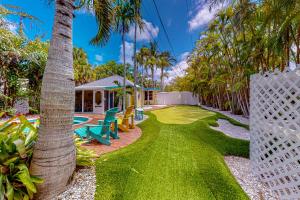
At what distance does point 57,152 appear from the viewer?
231 centimetres

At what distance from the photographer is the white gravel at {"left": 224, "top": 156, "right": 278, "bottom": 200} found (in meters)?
2.79

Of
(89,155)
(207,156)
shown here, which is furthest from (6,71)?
(207,156)

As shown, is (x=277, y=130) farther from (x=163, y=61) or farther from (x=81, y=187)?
(x=163, y=61)

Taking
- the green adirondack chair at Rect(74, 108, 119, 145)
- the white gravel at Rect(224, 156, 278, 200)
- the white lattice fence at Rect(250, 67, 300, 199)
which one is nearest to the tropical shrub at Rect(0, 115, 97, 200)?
the green adirondack chair at Rect(74, 108, 119, 145)

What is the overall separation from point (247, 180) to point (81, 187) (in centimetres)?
339

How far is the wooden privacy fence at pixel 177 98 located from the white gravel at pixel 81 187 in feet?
79.6

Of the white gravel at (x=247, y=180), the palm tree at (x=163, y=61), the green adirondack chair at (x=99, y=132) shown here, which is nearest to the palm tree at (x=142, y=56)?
the palm tree at (x=163, y=61)

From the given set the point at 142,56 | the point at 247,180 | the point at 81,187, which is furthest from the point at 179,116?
the point at 142,56

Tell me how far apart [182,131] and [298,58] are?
5.07 metres

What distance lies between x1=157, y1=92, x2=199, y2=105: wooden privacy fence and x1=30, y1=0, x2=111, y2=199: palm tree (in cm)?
2469

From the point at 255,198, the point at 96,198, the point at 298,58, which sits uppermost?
the point at 298,58

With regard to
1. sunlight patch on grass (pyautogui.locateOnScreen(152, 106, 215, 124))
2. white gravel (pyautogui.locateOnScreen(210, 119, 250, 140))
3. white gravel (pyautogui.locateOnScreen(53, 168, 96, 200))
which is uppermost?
sunlight patch on grass (pyautogui.locateOnScreen(152, 106, 215, 124))

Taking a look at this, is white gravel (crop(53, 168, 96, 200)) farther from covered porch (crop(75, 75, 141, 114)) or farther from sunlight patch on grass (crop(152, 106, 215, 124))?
covered porch (crop(75, 75, 141, 114))

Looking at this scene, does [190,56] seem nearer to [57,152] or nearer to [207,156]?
[207,156]
